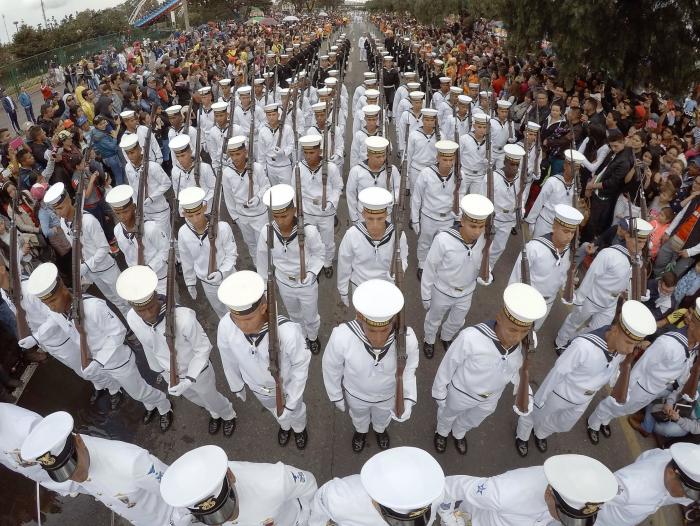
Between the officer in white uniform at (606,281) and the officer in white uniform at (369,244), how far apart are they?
2.25m

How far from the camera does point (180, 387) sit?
11.9 ft

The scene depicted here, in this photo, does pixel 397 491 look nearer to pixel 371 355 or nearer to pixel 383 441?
pixel 371 355

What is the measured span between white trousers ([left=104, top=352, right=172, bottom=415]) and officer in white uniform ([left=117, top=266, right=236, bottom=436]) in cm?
32

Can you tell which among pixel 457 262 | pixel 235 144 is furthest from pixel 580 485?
pixel 235 144

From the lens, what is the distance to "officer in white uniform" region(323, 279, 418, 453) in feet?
10.4

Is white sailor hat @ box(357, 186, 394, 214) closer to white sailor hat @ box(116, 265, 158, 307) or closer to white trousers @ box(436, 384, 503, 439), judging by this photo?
white trousers @ box(436, 384, 503, 439)

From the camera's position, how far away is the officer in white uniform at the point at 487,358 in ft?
10.4

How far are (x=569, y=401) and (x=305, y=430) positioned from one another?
2655 mm

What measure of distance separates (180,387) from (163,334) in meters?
0.51

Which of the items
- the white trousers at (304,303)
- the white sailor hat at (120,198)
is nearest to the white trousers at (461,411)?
the white trousers at (304,303)

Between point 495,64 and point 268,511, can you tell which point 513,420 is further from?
point 495,64

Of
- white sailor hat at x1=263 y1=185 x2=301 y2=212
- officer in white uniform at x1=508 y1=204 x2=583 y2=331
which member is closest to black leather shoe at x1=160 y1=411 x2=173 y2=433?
white sailor hat at x1=263 y1=185 x2=301 y2=212

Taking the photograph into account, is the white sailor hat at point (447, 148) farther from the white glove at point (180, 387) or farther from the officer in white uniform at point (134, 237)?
the white glove at point (180, 387)

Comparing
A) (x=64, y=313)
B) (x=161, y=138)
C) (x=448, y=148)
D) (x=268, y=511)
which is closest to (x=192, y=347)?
(x=64, y=313)
